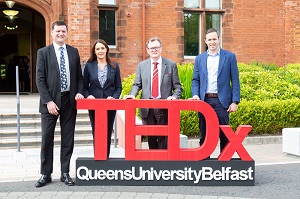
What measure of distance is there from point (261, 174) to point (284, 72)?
762 centimetres

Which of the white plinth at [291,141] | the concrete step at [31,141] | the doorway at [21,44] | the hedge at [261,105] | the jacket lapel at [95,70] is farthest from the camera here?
the doorway at [21,44]

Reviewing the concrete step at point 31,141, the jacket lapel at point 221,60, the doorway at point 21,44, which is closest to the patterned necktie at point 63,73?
the jacket lapel at point 221,60

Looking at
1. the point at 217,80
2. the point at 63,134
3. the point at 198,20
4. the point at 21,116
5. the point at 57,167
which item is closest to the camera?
the point at 63,134

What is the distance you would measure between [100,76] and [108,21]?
9.66 metres

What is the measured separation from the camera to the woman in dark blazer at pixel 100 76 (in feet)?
22.1

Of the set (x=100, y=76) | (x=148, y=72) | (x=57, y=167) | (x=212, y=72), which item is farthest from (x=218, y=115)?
(x=57, y=167)

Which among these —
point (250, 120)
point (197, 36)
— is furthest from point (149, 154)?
point (197, 36)

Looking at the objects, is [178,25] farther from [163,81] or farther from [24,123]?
[163,81]

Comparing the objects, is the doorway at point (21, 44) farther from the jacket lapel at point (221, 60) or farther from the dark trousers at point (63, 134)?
the jacket lapel at point (221, 60)

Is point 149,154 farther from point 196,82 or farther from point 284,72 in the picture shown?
point 284,72

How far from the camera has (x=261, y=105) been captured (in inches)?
436

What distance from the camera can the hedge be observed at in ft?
35.4

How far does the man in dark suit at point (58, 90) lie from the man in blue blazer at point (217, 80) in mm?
1589

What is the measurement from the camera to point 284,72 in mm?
14477
